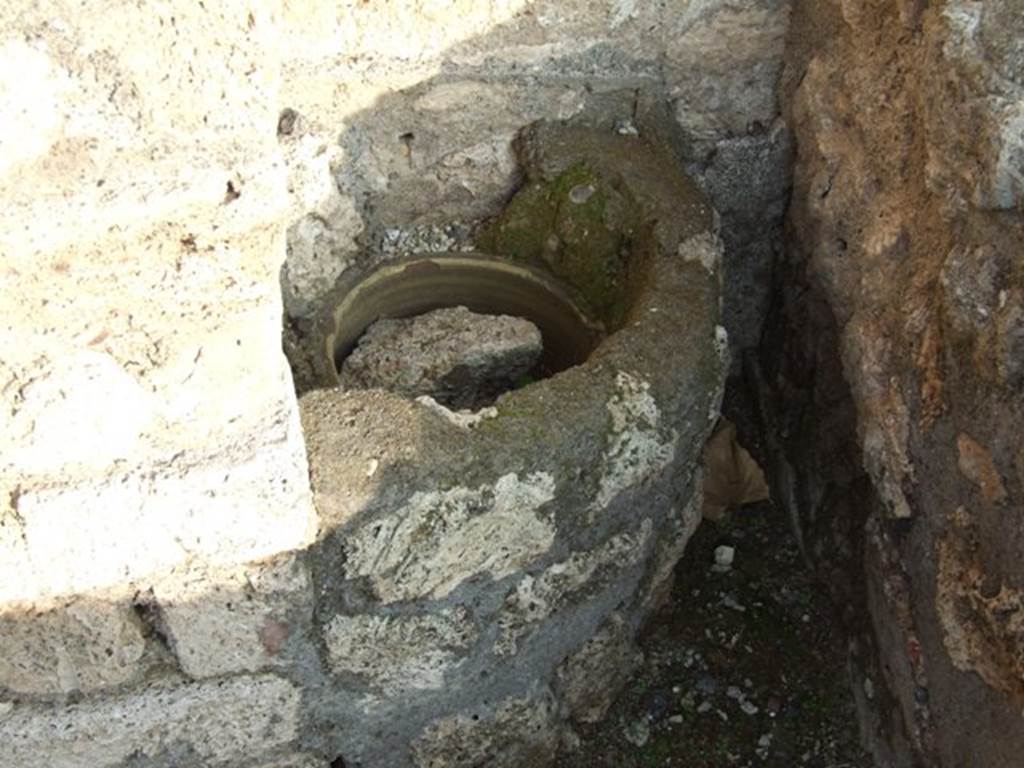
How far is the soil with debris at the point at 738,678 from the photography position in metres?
2.37

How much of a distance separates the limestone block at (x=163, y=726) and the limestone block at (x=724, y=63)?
4.31ft

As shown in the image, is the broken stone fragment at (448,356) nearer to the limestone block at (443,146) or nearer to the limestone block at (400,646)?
the limestone block at (443,146)

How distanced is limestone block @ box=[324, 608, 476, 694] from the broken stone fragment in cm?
46

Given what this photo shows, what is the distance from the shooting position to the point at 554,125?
2.36 meters

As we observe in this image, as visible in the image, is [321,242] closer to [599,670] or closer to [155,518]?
[155,518]

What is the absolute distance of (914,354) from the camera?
194 cm

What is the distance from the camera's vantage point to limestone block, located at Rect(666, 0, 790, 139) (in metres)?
2.32

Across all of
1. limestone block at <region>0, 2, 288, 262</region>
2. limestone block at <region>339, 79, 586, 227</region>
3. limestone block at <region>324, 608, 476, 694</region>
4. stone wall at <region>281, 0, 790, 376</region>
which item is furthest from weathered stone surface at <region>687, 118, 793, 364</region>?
limestone block at <region>0, 2, 288, 262</region>

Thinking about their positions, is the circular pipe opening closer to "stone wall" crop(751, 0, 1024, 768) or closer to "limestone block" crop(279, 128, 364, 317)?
"limestone block" crop(279, 128, 364, 317)

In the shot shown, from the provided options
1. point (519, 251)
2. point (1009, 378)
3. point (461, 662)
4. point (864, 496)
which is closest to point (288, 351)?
point (519, 251)

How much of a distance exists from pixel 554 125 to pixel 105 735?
131 cm

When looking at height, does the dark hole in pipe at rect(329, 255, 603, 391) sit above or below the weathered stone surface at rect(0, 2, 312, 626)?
above

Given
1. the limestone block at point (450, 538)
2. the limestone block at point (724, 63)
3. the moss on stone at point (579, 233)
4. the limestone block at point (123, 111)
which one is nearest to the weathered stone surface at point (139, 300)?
the limestone block at point (123, 111)

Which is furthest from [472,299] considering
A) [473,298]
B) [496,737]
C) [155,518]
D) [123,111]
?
[123,111]
